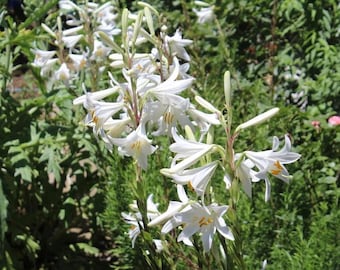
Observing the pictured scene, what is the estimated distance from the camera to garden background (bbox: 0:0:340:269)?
3021 millimetres

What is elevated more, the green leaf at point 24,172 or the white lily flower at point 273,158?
the white lily flower at point 273,158

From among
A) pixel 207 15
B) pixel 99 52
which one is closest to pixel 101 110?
pixel 99 52

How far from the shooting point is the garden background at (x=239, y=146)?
3021 mm

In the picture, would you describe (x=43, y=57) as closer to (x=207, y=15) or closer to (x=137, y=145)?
(x=207, y=15)

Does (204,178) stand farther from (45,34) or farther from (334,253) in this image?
(45,34)

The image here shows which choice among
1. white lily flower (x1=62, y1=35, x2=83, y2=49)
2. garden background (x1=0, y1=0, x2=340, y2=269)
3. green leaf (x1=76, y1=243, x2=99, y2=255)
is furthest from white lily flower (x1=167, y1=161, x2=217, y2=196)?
green leaf (x1=76, y1=243, x2=99, y2=255)

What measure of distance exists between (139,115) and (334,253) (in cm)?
119

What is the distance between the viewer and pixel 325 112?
3846mm

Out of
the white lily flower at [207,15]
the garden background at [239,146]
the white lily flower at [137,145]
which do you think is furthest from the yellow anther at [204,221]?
the white lily flower at [207,15]

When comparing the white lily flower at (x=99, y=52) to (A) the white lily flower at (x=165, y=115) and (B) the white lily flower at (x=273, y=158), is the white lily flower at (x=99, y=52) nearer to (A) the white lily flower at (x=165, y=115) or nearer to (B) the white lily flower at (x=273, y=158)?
(A) the white lily flower at (x=165, y=115)

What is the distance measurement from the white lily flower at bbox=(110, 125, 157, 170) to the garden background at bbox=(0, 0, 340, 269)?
3.05 feet

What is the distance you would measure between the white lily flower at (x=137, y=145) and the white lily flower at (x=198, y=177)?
0.71 ft

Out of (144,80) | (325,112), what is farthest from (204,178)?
(325,112)

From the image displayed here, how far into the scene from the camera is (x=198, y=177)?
1.60 m
